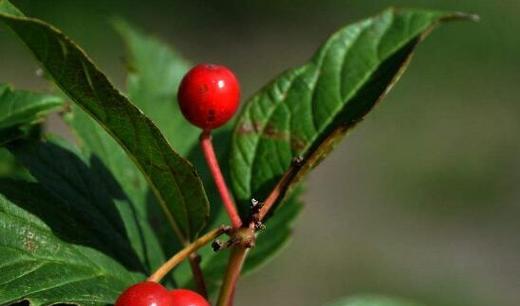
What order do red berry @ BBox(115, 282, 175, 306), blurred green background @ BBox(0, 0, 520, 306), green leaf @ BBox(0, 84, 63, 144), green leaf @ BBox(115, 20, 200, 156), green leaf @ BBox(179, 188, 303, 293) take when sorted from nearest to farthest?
red berry @ BBox(115, 282, 175, 306)
green leaf @ BBox(0, 84, 63, 144)
green leaf @ BBox(179, 188, 303, 293)
green leaf @ BBox(115, 20, 200, 156)
blurred green background @ BBox(0, 0, 520, 306)

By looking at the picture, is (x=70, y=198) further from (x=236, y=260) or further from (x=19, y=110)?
(x=236, y=260)

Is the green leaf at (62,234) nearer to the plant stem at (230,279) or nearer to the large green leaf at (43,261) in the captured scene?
the large green leaf at (43,261)

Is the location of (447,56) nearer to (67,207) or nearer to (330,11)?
(330,11)

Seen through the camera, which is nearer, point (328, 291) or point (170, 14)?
point (328, 291)

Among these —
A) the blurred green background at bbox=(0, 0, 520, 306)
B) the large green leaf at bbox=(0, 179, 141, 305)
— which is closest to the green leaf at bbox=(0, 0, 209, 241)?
the large green leaf at bbox=(0, 179, 141, 305)

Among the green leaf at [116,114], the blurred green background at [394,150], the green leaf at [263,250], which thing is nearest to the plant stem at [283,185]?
the green leaf at [116,114]

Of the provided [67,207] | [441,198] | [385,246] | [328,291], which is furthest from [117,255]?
[441,198]

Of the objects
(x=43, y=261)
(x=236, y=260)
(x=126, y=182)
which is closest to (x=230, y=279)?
(x=236, y=260)

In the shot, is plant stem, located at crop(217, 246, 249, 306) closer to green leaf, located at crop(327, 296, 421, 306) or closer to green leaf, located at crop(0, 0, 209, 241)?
green leaf, located at crop(0, 0, 209, 241)
